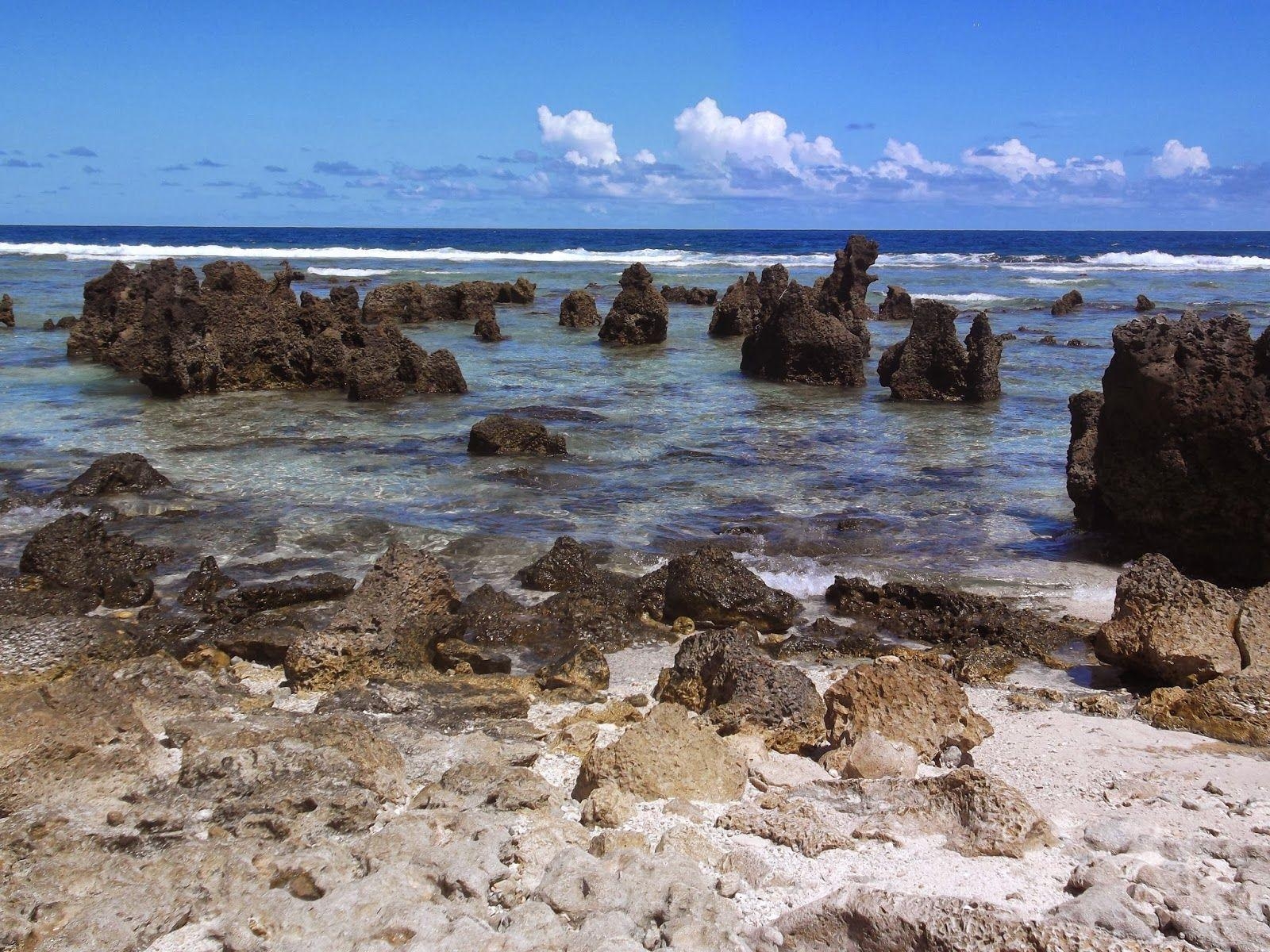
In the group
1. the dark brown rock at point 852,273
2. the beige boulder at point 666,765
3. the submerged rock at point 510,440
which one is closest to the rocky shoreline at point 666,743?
the beige boulder at point 666,765

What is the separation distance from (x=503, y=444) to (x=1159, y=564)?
24.7 ft

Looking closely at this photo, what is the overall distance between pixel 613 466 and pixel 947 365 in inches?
309

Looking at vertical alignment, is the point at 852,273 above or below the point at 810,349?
above

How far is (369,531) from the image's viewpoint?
907 cm

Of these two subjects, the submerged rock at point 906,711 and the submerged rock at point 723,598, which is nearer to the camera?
the submerged rock at point 906,711

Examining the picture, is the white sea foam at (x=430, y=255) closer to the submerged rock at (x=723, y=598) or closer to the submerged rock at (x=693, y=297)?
the submerged rock at (x=693, y=297)

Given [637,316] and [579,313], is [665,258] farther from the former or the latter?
[637,316]

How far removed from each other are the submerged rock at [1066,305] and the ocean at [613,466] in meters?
5.92

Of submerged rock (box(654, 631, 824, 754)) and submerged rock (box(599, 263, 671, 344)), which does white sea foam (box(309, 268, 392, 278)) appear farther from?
submerged rock (box(654, 631, 824, 754))

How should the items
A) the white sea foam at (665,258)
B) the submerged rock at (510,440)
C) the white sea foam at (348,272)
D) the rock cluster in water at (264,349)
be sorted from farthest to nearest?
1. the white sea foam at (665,258)
2. the white sea foam at (348,272)
3. the rock cluster in water at (264,349)
4. the submerged rock at (510,440)

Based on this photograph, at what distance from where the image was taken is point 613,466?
11.8 metres

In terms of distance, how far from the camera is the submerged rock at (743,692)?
5.04 metres

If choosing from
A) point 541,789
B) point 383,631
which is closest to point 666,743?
point 541,789

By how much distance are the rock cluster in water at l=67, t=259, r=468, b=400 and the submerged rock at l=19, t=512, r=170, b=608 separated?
8.47 meters
